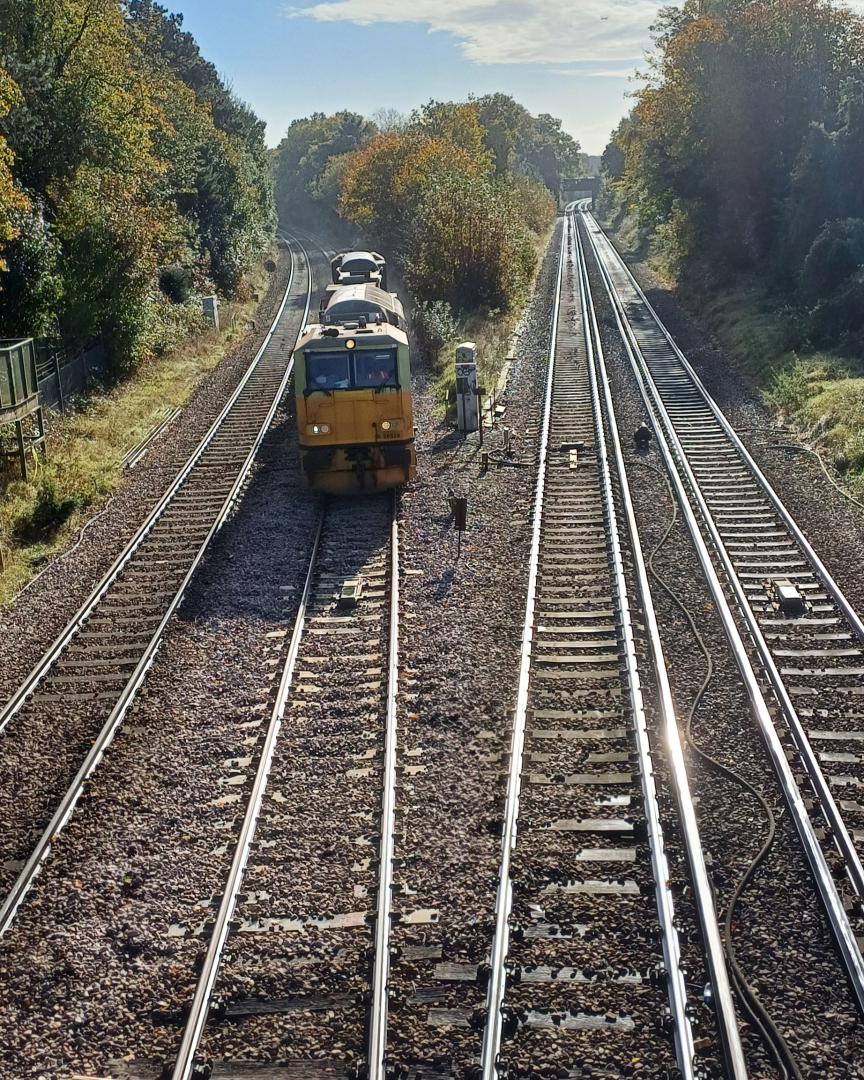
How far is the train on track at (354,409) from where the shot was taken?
50.8 ft

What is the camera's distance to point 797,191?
34.1m

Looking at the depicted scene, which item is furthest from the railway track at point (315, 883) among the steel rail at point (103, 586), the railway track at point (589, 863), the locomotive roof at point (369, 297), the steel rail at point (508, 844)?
the locomotive roof at point (369, 297)

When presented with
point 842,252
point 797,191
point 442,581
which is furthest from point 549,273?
point 442,581

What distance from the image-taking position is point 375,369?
1558cm

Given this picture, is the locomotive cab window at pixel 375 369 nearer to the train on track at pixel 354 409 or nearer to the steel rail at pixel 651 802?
the train on track at pixel 354 409

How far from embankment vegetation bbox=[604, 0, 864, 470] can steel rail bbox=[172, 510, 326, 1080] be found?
1735cm

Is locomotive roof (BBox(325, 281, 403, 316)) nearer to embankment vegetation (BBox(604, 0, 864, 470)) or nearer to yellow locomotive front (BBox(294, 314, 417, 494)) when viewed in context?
yellow locomotive front (BBox(294, 314, 417, 494))

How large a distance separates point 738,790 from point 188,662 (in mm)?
6044

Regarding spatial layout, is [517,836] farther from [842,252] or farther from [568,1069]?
[842,252]

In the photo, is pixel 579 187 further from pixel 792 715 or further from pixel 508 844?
pixel 508 844

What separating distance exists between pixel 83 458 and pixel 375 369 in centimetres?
700

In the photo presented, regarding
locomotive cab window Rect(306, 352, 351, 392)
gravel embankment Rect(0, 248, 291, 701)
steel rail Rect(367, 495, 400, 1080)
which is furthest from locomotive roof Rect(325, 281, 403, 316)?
steel rail Rect(367, 495, 400, 1080)

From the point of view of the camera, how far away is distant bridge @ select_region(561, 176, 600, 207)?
6132 inches

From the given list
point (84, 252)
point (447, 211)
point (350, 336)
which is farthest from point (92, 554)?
point (447, 211)
